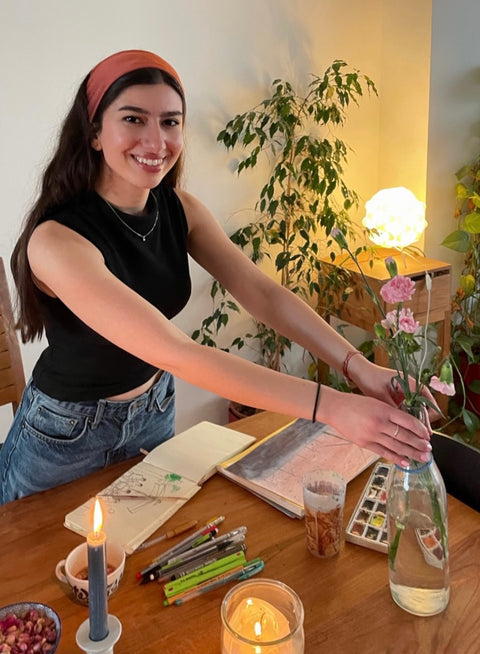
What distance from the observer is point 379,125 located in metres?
3.15

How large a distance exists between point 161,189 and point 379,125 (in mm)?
1931

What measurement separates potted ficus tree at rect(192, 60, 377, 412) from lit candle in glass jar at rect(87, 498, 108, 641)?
80.7 inches

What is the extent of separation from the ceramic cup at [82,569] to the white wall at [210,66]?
1600 millimetres

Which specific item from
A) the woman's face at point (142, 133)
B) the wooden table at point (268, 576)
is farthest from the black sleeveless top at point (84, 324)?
the wooden table at point (268, 576)

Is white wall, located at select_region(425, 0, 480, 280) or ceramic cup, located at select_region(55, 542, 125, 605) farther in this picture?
white wall, located at select_region(425, 0, 480, 280)

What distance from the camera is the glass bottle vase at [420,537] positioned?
894 millimetres

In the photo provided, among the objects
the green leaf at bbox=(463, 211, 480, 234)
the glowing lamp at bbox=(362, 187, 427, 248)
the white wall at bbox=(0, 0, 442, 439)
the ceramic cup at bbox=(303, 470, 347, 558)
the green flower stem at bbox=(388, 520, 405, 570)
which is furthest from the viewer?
the green leaf at bbox=(463, 211, 480, 234)

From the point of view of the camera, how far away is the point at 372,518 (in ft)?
3.61

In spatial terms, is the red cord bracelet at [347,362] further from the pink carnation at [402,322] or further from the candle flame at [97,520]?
the candle flame at [97,520]

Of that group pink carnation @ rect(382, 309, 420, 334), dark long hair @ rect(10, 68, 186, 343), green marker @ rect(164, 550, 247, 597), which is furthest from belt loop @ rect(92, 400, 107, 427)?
pink carnation @ rect(382, 309, 420, 334)

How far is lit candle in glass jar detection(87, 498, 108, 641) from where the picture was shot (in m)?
0.68

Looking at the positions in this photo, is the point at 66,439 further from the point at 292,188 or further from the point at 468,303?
the point at 468,303

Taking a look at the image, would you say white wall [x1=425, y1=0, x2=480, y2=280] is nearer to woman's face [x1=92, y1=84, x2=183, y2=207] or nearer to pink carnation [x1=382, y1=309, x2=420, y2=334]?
woman's face [x1=92, y1=84, x2=183, y2=207]

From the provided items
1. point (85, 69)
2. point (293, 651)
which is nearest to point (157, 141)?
point (293, 651)
